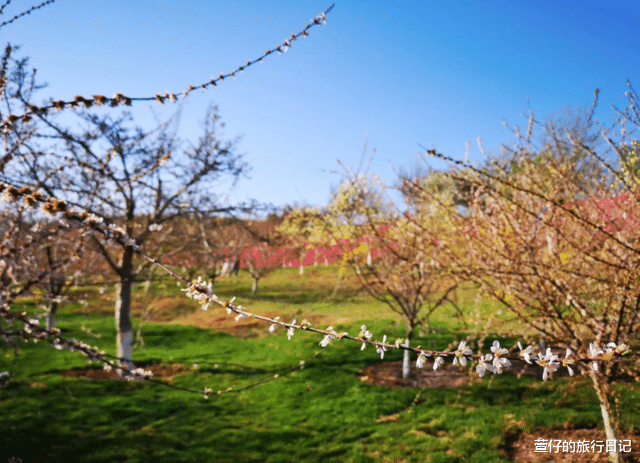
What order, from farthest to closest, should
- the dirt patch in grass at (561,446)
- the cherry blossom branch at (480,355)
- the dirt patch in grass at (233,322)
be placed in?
the dirt patch in grass at (233,322), the dirt patch in grass at (561,446), the cherry blossom branch at (480,355)

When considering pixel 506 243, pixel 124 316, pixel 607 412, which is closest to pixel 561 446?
pixel 607 412

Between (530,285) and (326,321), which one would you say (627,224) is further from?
(326,321)

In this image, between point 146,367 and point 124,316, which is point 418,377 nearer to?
point 124,316

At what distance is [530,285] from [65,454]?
256 inches

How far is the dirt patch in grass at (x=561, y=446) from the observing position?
423cm

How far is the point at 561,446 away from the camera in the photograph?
14.6 feet

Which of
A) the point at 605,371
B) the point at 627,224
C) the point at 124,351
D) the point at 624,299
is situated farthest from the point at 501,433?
the point at 124,351

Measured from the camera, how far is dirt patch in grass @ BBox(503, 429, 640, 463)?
4230 millimetres

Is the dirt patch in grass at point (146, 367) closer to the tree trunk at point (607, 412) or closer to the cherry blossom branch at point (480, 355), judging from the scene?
the tree trunk at point (607, 412)

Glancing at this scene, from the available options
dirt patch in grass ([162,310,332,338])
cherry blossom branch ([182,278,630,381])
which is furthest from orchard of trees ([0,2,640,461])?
dirt patch in grass ([162,310,332,338])

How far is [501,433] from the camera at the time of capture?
503 centimetres

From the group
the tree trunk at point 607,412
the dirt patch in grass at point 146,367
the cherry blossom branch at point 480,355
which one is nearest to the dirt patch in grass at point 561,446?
the tree trunk at point 607,412

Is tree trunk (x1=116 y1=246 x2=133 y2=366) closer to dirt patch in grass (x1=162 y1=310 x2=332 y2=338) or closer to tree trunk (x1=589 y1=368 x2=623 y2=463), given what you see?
dirt patch in grass (x1=162 y1=310 x2=332 y2=338)

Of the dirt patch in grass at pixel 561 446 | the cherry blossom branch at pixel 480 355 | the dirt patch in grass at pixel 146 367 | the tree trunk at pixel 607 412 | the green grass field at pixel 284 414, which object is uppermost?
the cherry blossom branch at pixel 480 355
